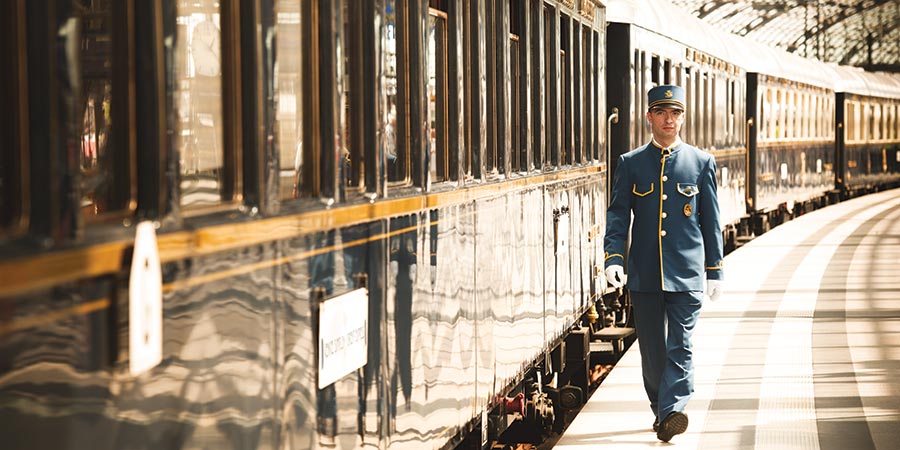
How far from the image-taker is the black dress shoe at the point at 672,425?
6.98 meters

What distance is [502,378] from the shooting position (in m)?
6.72

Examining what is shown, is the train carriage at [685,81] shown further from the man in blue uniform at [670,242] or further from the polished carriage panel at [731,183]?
the man in blue uniform at [670,242]

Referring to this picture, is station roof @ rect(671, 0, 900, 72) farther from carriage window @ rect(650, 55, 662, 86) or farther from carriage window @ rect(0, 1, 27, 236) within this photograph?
carriage window @ rect(0, 1, 27, 236)

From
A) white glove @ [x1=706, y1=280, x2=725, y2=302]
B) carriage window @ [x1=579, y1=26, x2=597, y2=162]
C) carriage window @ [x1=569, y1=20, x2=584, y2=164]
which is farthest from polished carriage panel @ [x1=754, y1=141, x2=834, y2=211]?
white glove @ [x1=706, y1=280, x2=725, y2=302]

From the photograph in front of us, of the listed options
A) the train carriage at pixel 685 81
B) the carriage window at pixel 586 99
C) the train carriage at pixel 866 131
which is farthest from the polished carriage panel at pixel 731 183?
the train carriage at pixel 866 131

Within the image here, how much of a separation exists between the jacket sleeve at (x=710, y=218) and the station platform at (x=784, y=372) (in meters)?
0.92

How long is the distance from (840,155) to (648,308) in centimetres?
3030

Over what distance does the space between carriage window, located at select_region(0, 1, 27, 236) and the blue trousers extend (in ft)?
16.1

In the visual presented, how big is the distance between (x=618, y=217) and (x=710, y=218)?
0.45 metres

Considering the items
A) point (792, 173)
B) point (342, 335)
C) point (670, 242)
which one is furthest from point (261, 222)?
point (792, 173)

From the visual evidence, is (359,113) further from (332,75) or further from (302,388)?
(302,388)

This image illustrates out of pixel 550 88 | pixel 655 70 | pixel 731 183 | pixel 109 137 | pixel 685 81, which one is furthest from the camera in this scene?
pixel 731 183

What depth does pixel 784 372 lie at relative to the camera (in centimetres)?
938

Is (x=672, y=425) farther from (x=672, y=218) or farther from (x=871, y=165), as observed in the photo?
(x=871, y=165)
